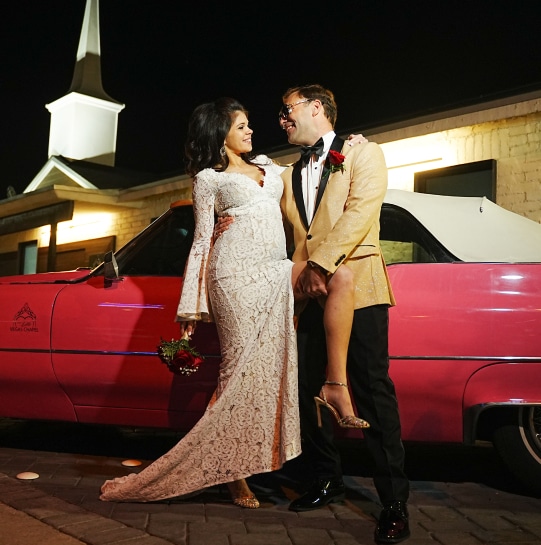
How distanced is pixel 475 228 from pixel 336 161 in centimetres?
117

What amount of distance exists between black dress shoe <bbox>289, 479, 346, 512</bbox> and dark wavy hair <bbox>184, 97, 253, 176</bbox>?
1565 mm

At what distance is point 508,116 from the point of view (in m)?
7.50

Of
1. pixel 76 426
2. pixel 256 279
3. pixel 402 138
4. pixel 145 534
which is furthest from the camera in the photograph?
pixel 402 138

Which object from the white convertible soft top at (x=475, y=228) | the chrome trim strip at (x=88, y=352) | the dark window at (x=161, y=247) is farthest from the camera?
the dark window at (x=161, y=247)

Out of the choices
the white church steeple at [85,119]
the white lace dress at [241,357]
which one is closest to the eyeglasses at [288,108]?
the white lace dress at [241,357]

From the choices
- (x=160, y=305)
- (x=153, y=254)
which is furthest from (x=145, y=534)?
(x=153, y=254)

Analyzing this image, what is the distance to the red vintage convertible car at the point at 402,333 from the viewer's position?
11.3ft

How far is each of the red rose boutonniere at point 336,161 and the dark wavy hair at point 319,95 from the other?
1.21ft

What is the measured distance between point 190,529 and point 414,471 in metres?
1.77

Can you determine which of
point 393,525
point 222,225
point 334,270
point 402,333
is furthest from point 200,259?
point 393,525

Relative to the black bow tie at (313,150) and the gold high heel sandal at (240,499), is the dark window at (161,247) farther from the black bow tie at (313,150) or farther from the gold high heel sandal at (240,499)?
the gold high heel sandal at (240,499)

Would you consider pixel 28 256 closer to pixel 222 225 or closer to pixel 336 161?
pixel 222 225

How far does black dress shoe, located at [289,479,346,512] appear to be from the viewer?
10.7 ft

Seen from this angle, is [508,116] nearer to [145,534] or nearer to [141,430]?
[141,430]
